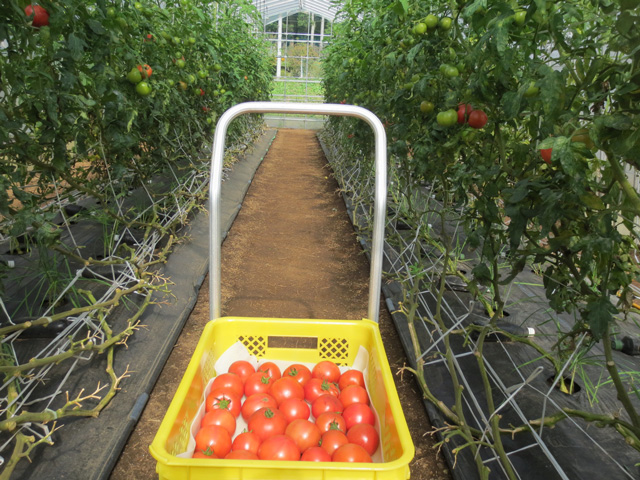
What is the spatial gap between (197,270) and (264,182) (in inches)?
131

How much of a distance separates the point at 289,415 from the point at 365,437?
0.71ft

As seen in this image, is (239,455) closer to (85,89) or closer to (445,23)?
(445,23)

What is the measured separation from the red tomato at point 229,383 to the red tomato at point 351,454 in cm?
37

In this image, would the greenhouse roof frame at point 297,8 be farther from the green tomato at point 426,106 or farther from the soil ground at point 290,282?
the green tomato at point 426,106

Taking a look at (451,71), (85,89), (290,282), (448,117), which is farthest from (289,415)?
(290,282)

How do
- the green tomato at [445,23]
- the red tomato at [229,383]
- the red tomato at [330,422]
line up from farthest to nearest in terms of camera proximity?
the green tomato at [445,23]
the red tomato at [229,383]
the red tomato at [330,422]

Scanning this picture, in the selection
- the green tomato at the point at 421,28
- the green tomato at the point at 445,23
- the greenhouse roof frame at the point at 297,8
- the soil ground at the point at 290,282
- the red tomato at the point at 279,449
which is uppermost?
the greenhouse roof frame at the point at 297,8

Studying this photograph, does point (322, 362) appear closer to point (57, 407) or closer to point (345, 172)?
point (57, 407)

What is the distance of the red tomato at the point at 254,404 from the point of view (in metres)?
1.23

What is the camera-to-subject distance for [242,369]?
136cm

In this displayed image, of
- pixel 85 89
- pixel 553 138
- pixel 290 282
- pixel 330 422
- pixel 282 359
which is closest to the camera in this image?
pixel 553 138

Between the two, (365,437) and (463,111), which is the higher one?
(463,111)

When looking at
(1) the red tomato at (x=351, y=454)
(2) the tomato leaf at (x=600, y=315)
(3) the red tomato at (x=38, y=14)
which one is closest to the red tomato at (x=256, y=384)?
(1) the red tomato at (x=351, y=454)

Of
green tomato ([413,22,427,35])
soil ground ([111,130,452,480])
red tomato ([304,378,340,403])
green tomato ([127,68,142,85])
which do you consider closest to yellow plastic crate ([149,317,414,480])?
red tomato ([304,378,340,403])
